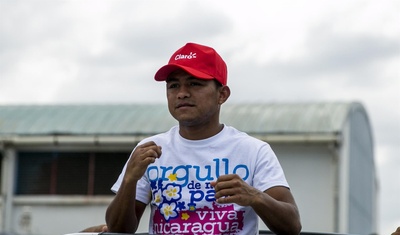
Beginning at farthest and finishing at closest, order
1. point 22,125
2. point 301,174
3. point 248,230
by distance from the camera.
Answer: point 22,125 → point 301,174 → point 248,230

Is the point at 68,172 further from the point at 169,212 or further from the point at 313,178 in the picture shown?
the point at 169,212

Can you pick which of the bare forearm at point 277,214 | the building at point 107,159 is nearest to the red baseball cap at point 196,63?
the bare forearm at point 277,214

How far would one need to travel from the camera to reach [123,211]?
461cm

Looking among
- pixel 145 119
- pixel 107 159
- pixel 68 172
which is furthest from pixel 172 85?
pixel 145 119

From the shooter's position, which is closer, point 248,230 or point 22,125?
point 248,230

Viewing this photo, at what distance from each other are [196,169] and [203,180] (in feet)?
0.20

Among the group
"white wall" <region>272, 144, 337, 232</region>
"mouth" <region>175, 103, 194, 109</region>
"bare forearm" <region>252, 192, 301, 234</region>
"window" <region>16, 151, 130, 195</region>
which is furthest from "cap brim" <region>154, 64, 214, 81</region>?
"window" <region>16, 151, 130, 195</region>

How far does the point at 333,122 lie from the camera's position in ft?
92.1

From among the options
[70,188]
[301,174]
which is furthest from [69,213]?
[301,174]

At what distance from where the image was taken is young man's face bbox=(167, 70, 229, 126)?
184 inches

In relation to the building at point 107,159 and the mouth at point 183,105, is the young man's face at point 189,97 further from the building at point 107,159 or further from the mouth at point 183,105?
the building at point 107,159

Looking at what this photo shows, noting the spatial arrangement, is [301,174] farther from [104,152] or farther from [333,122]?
[104,152]

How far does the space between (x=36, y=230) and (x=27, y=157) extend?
1831 mm

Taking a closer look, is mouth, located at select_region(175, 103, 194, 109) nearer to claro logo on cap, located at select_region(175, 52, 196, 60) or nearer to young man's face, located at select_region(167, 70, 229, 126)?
young man's face, located at select_region(167, 70, 229, 126)
